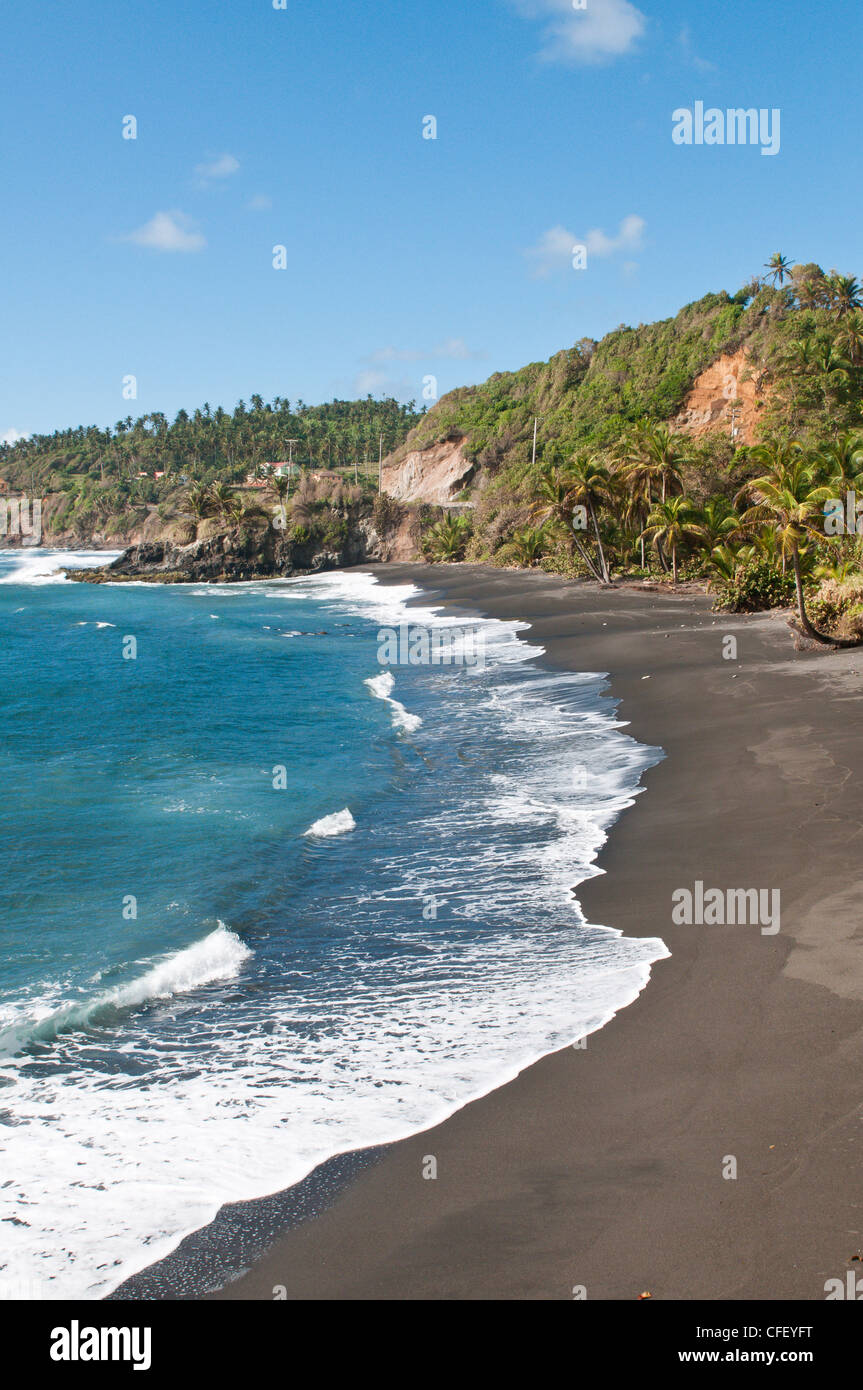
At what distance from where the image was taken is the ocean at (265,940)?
6.98 metres

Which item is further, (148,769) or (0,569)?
(0,569)

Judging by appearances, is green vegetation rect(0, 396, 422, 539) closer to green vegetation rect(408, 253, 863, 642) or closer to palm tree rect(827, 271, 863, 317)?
green vegetation rect(408, 253, 863, 642)

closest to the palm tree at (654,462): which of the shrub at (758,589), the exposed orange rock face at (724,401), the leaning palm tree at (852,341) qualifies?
the shrub at (758,589)

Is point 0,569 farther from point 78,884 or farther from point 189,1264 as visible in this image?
point 189,1264

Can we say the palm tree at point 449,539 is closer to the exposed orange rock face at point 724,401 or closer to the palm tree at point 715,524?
the exposed orange rock face at point 724,401

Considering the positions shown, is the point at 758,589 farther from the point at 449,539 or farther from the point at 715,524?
the point at 449,539

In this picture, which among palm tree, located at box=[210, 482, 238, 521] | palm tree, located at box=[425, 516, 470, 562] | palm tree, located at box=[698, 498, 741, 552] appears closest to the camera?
palm tree, located at box=[698, 498, 741, 552]

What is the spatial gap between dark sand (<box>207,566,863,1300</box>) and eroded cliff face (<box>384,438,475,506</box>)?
89.5 metres

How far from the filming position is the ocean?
698 centimetres

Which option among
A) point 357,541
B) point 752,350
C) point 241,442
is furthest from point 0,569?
point 752,350

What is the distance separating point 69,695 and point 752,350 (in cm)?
6256

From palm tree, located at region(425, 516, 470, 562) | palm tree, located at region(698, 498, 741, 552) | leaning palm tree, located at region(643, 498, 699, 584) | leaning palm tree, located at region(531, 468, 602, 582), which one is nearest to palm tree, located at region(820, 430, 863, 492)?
palm tree, located at region(698, 498, 741, 552)

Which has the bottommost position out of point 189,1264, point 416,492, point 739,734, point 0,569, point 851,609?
point 189,1264
